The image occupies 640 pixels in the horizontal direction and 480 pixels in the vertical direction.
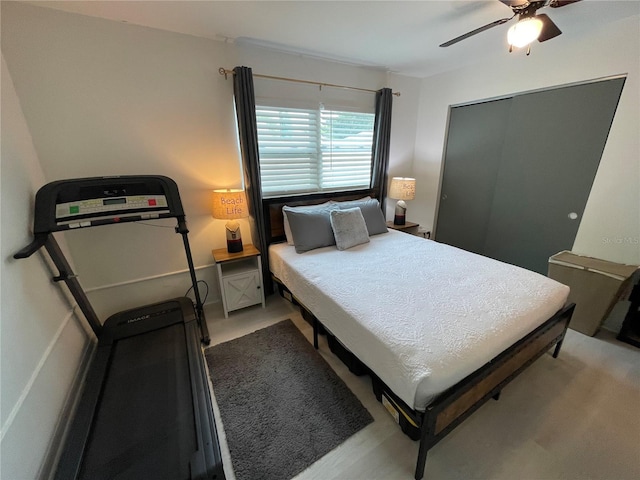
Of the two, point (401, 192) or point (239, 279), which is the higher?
point (401, 192)

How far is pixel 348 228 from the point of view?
2.51m

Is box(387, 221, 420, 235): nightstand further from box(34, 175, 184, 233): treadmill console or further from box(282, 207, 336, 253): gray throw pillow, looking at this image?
box(34, 175, 184, 233): treadmill console

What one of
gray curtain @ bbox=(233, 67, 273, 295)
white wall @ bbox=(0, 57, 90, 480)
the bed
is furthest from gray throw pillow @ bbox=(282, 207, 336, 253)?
white wall @ bbox=(0, 57, 90, 480)

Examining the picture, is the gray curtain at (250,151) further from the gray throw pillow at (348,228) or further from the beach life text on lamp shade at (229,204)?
the gray throw pillow at (348,228)

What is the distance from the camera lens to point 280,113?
259cm

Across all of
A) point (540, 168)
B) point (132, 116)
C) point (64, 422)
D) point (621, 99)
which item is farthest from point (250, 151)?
point (621, 99)

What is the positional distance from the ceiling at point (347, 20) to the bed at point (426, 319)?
5.47 ft

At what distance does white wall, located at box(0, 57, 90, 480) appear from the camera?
112 cm

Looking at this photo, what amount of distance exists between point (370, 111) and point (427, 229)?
1.94 metres

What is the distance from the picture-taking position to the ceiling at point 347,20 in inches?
67.7

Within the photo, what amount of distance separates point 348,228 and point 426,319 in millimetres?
1304

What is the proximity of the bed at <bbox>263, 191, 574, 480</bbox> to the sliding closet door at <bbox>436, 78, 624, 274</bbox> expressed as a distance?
121cm

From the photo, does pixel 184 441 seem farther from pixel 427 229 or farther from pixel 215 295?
pixel 427 229

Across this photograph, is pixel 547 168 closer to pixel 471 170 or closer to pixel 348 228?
pixel 471 170
